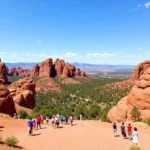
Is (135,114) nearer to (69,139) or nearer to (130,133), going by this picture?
(130,133)

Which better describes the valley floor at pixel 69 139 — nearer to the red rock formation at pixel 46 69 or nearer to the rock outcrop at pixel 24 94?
the rock outcrop at pixel 24 94

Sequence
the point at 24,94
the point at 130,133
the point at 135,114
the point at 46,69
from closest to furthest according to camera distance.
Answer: the point at 130,133, the point at 135,114, the point at 24,94, the point at 46,69

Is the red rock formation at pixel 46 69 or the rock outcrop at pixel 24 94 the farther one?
the red rock formation at pixel 46 69

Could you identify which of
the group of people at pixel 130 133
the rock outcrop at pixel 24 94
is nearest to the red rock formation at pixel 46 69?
the rock outcrop at pixel 24 94

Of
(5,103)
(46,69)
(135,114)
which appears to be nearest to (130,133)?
(135,114)

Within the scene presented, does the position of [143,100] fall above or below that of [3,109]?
above

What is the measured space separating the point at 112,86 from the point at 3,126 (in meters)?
120

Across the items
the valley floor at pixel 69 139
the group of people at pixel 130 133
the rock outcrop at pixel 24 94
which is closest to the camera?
the group of people at pixel 130 133

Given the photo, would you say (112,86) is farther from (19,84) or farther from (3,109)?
(3,109)

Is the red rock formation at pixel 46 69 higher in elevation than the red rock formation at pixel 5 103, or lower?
higher

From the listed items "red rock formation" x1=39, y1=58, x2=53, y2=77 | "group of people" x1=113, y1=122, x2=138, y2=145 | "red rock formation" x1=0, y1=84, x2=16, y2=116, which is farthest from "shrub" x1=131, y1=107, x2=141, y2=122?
"red rock formation" x1=39, y1=58, x2=53, y2=77

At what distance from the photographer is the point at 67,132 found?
992 inches

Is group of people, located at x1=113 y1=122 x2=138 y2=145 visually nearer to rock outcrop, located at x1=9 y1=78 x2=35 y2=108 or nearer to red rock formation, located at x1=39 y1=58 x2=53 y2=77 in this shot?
rock outcrop, located at x1=9 y1=78 x2=35 y2=108

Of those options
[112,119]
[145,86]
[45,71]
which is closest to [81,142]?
[112,119]
